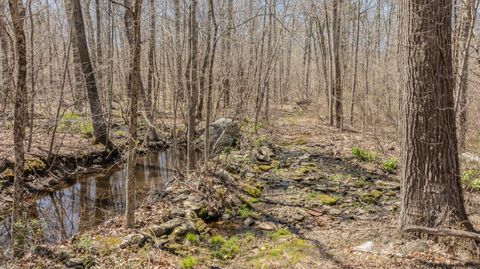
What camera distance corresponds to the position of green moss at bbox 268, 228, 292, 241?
5.29 m

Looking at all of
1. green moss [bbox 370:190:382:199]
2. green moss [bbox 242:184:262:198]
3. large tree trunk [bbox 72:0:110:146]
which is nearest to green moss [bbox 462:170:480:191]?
green moss [bbox 370:190:382:199]

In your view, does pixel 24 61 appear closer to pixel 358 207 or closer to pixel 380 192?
pixel 358 207

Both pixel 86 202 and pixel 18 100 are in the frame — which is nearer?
pixel 18 100

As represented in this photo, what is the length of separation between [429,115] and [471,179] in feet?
12.3

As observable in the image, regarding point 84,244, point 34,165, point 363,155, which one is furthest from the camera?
point 363,155

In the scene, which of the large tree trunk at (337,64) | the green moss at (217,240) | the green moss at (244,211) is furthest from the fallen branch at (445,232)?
the large tree trunk at (337,64)

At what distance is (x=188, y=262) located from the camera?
4344 millimetres

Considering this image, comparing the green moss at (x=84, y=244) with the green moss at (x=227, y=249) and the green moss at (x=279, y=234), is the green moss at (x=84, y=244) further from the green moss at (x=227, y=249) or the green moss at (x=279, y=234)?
the green moss at (x=279, y=234)

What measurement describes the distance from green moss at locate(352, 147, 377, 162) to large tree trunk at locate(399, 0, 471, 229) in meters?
5.23

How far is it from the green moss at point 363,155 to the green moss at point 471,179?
2.44m

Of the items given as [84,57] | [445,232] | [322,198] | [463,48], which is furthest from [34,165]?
[463,48]

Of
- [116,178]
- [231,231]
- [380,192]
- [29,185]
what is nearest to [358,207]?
[380,192]

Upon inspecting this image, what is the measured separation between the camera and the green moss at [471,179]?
6.46 m

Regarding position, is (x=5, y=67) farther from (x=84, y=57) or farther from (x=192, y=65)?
(x=192, y=65)
